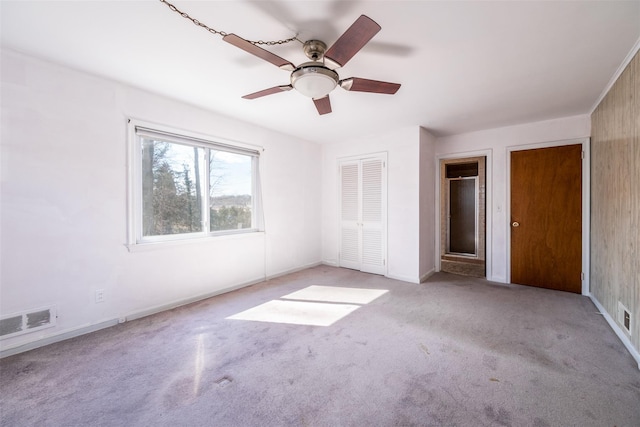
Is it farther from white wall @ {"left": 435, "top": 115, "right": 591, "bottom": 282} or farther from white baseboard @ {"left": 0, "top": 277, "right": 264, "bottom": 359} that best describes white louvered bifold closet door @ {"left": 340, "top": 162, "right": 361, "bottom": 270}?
white baseboard @ {"left": 0, "top": 277, "right": 264, "bottom": 359}

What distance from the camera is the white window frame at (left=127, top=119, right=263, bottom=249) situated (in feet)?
8.80

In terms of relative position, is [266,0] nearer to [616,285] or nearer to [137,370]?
[137,370]

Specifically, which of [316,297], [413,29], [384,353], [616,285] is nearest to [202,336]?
[316,297]

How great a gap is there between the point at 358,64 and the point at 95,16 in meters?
1.86

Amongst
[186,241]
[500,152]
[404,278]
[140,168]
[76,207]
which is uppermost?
[500,152]

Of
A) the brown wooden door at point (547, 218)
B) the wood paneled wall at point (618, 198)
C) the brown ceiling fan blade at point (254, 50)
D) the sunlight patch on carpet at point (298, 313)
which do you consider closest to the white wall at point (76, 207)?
the sunlight patch on carpet at point (298, 313)

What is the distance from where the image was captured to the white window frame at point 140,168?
268 centimetres

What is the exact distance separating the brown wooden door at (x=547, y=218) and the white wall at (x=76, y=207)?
4.38m

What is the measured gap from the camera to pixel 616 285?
7.89 ft

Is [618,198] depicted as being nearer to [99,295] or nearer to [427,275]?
[427,275]

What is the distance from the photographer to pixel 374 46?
1.96m

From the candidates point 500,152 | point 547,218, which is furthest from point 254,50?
point 547,218

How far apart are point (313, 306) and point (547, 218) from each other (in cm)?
346

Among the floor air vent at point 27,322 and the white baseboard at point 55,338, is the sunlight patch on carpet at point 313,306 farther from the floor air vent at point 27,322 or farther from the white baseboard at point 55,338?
the floor air vent at point 27,322
